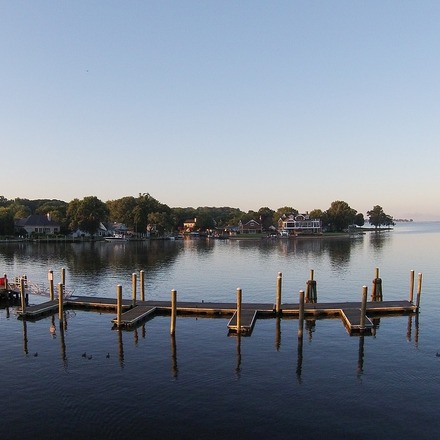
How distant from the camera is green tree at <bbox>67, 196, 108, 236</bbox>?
179375 millimetres

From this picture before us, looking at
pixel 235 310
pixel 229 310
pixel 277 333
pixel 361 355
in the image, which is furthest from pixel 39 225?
pixel 361 355

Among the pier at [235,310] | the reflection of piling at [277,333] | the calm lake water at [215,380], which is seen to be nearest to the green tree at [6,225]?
the calm lake water at [215,380]

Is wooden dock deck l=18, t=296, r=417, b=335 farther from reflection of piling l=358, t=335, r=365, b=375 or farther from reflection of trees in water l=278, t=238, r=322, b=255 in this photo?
reflection of trees in water l=278, t=238, r=322, b=255

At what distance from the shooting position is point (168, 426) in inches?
818

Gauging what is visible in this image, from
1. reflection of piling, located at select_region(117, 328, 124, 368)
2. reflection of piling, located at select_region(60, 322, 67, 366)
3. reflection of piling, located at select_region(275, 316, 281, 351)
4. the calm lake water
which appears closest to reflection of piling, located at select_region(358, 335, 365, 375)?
the calm lake water

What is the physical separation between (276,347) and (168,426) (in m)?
13.3

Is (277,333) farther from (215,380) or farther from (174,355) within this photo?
(215,380)

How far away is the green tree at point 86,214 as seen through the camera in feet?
589

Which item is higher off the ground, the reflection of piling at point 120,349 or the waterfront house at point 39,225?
the waterfront house at point 39,225

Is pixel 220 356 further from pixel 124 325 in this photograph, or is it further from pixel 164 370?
pixel 124 325

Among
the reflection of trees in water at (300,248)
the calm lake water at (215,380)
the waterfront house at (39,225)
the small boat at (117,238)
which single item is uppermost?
the waterfront house at (39,225)

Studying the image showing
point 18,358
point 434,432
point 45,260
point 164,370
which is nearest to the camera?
point 434,432

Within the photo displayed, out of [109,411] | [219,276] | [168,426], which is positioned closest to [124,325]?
[109,411]

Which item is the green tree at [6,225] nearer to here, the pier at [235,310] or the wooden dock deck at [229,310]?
the pier at [235,310]
